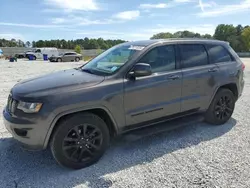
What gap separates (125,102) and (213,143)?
5.75 ft

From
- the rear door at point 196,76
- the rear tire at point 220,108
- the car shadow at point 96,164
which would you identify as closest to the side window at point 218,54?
the rear door at point 196,76

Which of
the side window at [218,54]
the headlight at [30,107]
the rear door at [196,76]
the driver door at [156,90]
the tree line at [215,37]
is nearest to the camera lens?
the headlight at [30,107]

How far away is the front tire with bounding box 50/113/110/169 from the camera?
9.73 ft

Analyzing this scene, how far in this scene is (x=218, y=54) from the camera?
457 cm

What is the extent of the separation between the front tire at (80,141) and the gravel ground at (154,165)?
0.49ft

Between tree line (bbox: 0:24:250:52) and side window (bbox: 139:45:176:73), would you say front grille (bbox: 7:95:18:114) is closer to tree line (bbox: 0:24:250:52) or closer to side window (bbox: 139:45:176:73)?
side window (bbox: 139:45:176:73)

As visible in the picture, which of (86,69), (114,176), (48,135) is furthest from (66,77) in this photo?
(114,176)

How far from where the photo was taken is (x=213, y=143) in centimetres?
385

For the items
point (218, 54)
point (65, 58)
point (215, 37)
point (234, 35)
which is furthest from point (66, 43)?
point (218, 54)

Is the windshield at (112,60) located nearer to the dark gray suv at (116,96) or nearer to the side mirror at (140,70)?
the dark gray suv at (116,96)

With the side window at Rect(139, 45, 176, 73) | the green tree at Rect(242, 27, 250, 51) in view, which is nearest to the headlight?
the side window at Rect(139, 45, 176, 73)

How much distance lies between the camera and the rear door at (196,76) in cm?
399

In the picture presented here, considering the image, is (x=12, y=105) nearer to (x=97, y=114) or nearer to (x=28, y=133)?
(x=28, y=133)

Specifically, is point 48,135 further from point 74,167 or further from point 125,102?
point 125,102
